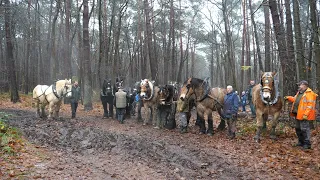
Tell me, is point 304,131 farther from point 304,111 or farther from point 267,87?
point 267,87

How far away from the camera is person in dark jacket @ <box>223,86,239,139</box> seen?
899cm

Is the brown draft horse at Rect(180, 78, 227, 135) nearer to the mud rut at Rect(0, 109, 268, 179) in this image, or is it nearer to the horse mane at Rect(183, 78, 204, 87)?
the horse mane at Rect(183, 78, 204, 87)

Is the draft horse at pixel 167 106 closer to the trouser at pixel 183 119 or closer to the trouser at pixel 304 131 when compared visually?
the trouser at pixel 183 119

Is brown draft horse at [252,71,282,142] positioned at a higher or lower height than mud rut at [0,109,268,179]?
higher

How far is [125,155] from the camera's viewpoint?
6957 millimetres

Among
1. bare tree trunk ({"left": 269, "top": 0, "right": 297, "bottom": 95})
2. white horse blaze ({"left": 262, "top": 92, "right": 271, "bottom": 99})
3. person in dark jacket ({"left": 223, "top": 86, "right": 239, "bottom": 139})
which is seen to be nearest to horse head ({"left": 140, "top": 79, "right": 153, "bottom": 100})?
person in dark jacket ({"left": 223, "top": 86, "right": 239, "bottom": 139})

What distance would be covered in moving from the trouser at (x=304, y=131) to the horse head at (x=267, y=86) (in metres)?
1.05

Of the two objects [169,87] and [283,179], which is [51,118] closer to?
[169,87]

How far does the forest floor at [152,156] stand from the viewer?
5.64m

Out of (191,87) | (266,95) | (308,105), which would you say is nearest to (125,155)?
(191,87)

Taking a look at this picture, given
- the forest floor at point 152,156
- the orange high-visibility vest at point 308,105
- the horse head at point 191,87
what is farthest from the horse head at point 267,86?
the horse head at point 191,87

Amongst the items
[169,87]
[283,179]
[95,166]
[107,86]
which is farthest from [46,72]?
[283,179]

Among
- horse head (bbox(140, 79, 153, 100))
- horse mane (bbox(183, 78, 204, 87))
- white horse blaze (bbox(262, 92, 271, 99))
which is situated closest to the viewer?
white horse blaze (bbox(262, 92, 271, 99))

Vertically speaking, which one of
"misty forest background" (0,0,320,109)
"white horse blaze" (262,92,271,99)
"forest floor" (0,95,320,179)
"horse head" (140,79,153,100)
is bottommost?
"forest floor" (0,95,320,179)
